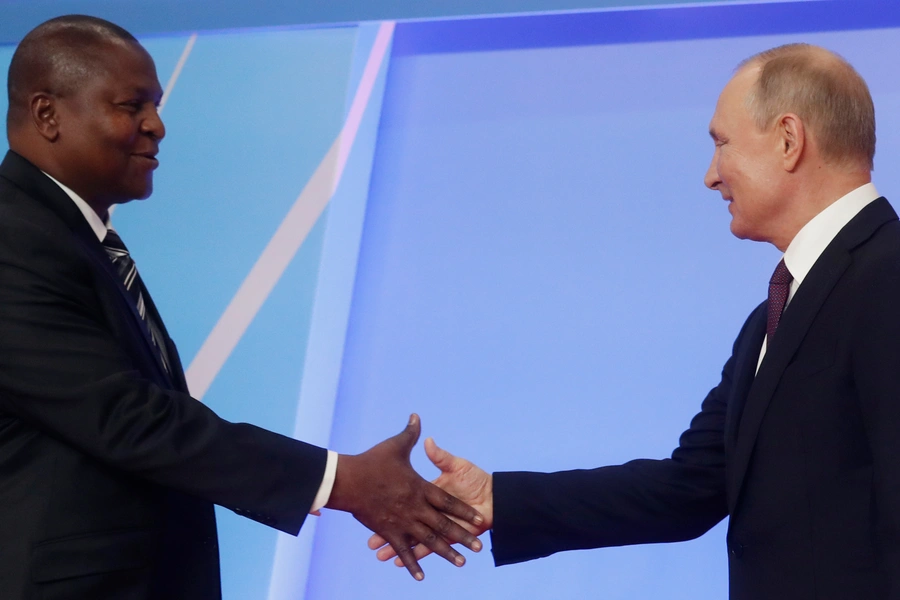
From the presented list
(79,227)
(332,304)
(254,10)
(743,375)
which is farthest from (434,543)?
(254,10)

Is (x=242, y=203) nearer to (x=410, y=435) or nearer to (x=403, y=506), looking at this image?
(x=410, y=435)

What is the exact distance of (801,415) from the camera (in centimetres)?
161

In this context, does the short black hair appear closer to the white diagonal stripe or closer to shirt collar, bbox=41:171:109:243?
shirt collar, bbox=41:171:109:243

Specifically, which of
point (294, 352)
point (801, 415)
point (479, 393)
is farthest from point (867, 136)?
point (294, 352)

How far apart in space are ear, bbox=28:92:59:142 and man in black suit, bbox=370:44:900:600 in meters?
1.02

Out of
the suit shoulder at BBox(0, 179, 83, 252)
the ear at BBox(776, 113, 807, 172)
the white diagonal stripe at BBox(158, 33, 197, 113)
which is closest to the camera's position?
the suit shoulder at BBox(0, 179, 83, 252)

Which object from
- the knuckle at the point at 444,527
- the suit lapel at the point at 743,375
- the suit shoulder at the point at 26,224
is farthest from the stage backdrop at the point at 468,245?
the suit shoulder at the point at 26,224

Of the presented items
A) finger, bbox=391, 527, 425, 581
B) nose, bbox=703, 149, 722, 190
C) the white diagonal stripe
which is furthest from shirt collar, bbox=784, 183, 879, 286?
the white diagonal stripe

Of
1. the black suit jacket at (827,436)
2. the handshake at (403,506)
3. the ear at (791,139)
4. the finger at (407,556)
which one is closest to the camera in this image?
the black suit jacket at (827,436)

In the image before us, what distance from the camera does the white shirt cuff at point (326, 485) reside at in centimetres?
175

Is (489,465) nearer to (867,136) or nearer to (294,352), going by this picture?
(294,352)

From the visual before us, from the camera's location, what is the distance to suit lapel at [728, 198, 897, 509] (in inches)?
64.6

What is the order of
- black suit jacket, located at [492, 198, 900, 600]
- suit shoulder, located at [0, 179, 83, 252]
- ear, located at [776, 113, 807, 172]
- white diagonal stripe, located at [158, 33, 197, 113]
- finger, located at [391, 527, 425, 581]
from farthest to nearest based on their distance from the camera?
white diagonal stripe, located at [158, 33, 197, 113] < finger, located at [391, 527, 425, 581] < ear, located at [776, 113, 807, 172] < suit shoulder, located at [0, 179, 83, 252] < black suit jacket, located at [492, 198, 900, 600]

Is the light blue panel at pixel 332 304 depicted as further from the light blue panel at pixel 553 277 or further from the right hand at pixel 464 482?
the right hand at pixel 464 482
